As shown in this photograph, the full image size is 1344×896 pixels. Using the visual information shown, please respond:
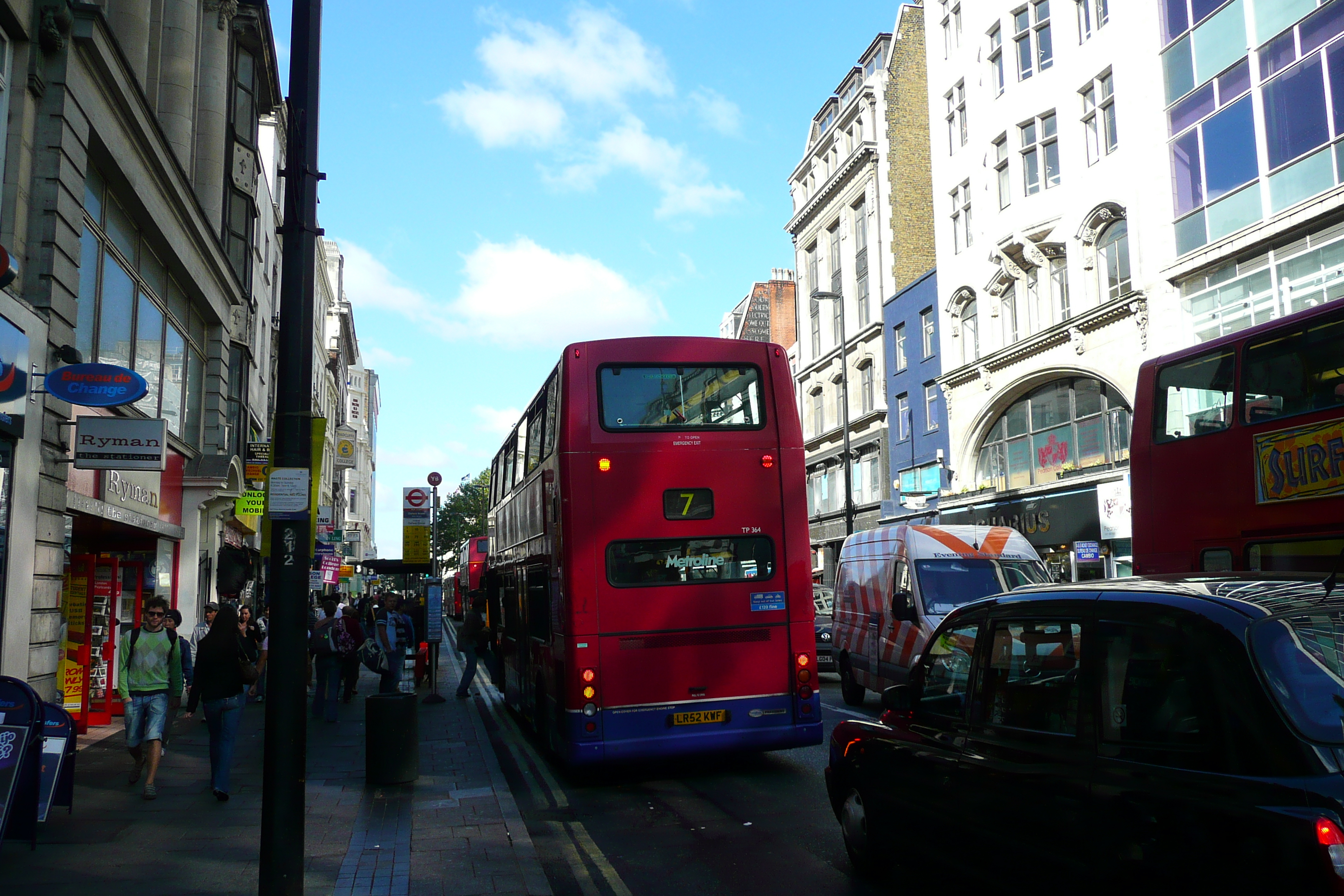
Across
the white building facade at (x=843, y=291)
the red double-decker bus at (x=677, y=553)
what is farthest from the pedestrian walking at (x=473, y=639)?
the white building facade at (x=843, y=291)

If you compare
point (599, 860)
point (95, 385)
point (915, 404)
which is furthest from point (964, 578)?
point (915, 404)

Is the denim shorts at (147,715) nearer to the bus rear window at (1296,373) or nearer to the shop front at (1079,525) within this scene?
the bus rear window at (1296,373)

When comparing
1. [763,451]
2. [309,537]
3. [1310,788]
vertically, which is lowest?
[1310,788]

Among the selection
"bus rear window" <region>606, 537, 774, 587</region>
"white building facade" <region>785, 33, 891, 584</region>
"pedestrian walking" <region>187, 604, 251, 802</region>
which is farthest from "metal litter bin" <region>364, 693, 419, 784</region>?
"white building facade" <region>785, 33, 891, 584</region>

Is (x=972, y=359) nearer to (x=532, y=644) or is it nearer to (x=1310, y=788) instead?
(x=532, y=644)

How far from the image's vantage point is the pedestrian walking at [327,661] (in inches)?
622

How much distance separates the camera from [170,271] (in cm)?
1859

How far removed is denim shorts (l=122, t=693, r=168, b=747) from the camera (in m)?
9.51

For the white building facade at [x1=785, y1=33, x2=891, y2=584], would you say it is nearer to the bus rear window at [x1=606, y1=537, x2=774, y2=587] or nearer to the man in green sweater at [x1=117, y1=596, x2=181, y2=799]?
the bus rear window at [x1=606, y1=537, x2=774, y2=587]

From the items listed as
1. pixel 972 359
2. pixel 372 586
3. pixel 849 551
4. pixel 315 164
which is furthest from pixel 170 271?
pixel 372 586

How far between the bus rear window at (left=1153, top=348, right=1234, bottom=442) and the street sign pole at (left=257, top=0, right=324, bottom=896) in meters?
7.20

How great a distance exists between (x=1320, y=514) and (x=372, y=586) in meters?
95.4

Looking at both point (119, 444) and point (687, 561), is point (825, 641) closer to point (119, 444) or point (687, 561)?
point (687, 561)

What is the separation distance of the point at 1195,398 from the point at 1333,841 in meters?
6.78
